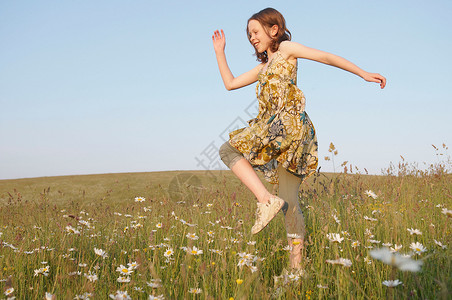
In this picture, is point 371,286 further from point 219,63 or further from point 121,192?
point 121,192

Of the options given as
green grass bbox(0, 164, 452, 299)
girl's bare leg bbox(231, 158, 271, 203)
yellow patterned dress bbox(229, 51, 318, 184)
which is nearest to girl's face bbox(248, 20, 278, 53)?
yellow patterned dress bbox(229, 51, 318, 184)

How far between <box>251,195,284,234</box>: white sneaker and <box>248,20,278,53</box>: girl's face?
168 cm

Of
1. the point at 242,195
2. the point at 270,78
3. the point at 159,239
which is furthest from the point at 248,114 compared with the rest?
the point at 159,239

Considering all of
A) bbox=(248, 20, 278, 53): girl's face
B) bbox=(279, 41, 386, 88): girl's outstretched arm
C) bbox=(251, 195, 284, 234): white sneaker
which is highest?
bbox=(248, 20, 278, 53): girl's face

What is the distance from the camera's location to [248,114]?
5.46m

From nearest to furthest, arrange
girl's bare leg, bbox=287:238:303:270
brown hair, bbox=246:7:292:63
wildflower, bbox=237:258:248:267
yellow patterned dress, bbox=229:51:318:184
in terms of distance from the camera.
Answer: wildflower, bbox=237:258:248:267, girl's bare leg, bbox=287:238:303:270, yellow patterned dress, bbox=229:51:318:184, brown hair, bbox=246:7:292:63

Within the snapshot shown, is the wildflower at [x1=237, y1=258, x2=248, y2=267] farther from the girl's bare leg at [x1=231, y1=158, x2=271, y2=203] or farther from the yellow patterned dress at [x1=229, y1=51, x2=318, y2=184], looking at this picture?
the yellow patterned dress at [x1=229, y1=51, x2=318, y2=184]

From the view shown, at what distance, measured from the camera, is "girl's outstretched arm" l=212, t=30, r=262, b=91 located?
12.4ft

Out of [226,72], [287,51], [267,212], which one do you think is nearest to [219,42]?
[226,72]

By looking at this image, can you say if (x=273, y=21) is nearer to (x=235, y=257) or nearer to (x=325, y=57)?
(x=325, y=57)

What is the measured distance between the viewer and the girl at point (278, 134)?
9.71 feet

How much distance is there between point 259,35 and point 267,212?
1875 mm

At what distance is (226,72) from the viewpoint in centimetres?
396

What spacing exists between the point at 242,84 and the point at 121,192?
7.01 m
